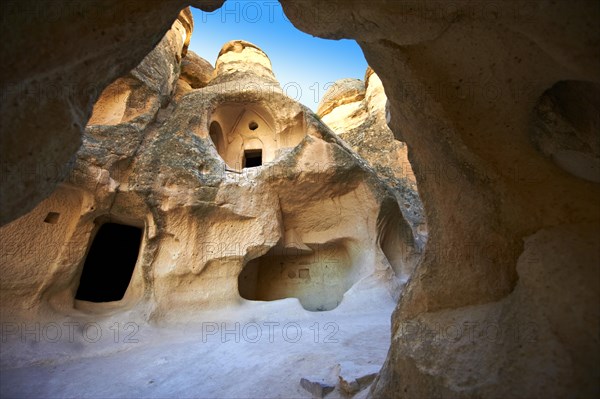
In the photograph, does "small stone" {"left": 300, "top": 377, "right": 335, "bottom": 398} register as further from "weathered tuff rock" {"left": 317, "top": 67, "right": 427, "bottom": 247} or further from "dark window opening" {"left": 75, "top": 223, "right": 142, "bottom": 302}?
"dark window opening" {"left": 75, "top": 223, "right": 142, "bottom": 302}

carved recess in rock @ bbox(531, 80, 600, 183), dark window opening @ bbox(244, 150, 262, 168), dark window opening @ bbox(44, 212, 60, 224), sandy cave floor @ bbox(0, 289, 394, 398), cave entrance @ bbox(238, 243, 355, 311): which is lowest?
sandy cave floor @ bbox(0, 289, 394, 398)

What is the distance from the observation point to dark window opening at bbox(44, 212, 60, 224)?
5.04 m

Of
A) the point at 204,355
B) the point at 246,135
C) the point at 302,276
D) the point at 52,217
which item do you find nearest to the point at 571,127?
the point at 204,355

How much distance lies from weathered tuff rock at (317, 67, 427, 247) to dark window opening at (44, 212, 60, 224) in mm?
6516

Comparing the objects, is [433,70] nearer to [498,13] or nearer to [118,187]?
[498,13]

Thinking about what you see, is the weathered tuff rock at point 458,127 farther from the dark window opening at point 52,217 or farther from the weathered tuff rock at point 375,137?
the weathered tuff rock at point 375,137

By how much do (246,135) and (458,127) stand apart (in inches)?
315

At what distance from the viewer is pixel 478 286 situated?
1.83 m

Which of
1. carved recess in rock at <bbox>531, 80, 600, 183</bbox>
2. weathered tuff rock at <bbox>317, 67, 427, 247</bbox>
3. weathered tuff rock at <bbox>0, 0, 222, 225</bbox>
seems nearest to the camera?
weathered tuff rock at <bbox>0, 0, 222, 225</bbox>

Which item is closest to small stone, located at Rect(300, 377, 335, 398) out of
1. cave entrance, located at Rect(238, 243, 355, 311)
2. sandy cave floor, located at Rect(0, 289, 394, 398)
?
sandy cave floor, located at Rect(0, 289, 394, 398)

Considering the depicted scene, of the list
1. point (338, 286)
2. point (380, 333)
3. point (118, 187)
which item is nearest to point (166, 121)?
point (118, 187)

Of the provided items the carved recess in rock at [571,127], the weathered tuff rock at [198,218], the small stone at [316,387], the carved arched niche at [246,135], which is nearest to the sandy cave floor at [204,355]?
the small stone at [316,387]

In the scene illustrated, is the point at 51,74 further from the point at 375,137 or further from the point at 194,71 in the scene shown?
the point at 194,71

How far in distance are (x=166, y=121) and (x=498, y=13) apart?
21.0 feet
